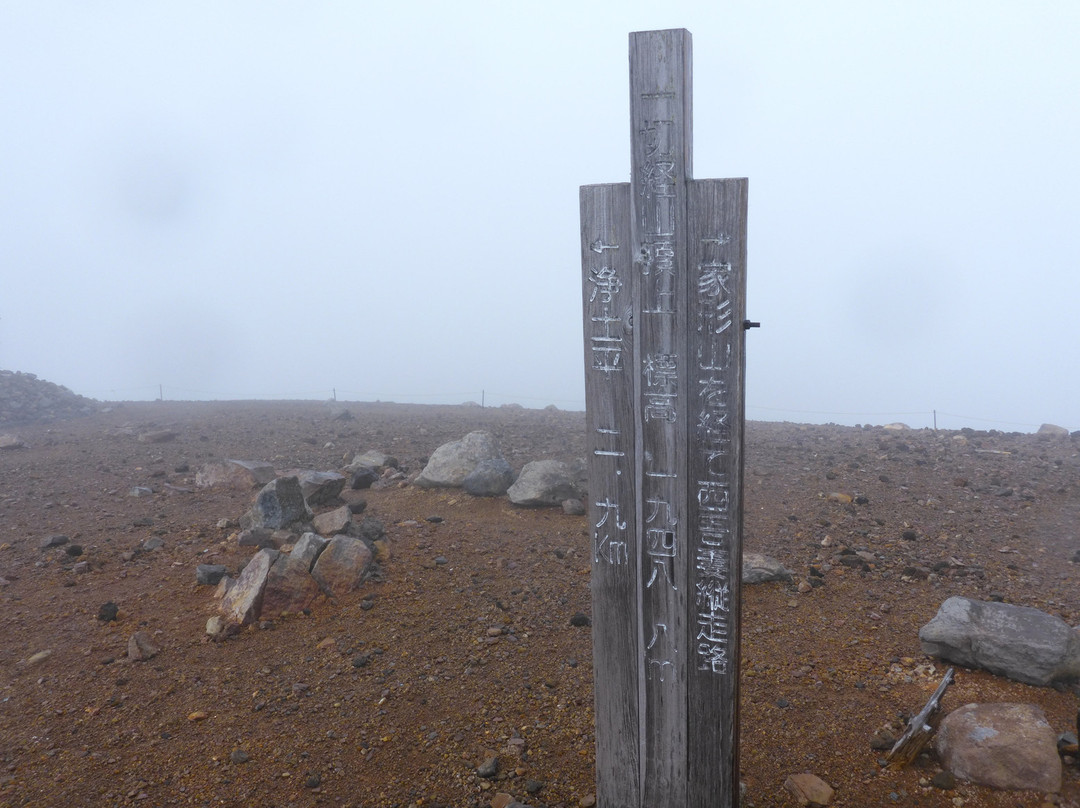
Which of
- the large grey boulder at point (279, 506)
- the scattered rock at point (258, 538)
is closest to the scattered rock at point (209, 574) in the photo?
the scattered rock at point (258, 538)

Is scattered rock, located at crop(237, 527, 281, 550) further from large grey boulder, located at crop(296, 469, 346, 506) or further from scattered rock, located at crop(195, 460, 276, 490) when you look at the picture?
scattered rock, located at crop(195, 460, 276, 490)

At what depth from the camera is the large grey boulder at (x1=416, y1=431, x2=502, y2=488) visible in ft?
30.8

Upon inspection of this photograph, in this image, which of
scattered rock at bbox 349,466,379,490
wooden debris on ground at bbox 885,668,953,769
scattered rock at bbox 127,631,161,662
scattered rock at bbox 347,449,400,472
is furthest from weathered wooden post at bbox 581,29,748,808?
scattered rock at bbox 347,449,400,472

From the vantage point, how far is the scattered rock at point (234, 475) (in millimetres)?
9883

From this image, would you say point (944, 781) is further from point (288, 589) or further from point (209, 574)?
point (209, 574)

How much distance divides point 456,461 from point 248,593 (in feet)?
12.1

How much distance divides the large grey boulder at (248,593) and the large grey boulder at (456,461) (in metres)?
3.04

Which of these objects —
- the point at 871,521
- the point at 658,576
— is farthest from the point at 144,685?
the point at 871,521

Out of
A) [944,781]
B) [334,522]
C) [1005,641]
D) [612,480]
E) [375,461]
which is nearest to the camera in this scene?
[612,480]

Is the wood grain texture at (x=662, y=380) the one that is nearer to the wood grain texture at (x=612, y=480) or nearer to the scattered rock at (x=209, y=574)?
the wood grain texture at (x=612, y=480)

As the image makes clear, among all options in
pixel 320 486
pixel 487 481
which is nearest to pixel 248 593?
pixel 320 486

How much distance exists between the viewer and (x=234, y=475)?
32.8 feet

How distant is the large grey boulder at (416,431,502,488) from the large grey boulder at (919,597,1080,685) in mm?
5643

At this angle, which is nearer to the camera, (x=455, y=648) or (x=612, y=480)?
(x=612, y=480)
